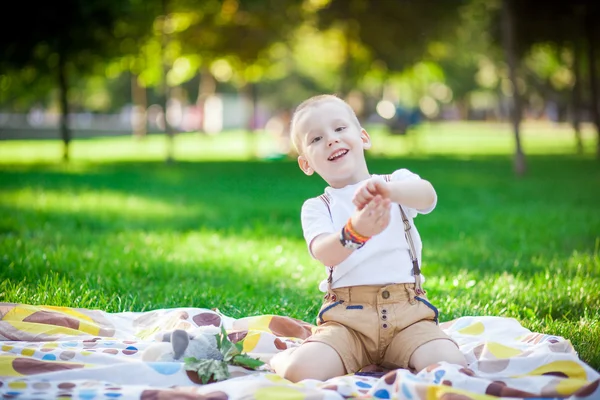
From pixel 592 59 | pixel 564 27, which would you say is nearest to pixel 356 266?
pixel 592 59

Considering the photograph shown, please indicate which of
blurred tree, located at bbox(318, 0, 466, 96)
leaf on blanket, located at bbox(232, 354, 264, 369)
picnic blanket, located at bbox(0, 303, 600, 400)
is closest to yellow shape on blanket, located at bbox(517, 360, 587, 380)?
picnic blanket, located at bbox(0, 303, 600, 400)

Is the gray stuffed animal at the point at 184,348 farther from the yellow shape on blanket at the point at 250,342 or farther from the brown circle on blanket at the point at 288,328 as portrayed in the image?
the brown circle on blanket at the point at 288,328

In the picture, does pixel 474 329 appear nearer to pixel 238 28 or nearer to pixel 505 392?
pixel 505 392

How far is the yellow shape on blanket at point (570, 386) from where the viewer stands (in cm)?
266

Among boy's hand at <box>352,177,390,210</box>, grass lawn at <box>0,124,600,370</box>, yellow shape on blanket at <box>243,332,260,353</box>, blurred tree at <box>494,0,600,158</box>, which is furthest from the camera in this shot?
blurred tree at <box>494,0,600,158</box>

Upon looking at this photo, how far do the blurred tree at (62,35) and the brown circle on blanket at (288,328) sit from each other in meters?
13.7

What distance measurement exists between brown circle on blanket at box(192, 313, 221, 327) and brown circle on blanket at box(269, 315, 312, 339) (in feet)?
1.02

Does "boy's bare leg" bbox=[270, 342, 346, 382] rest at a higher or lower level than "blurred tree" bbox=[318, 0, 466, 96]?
lower

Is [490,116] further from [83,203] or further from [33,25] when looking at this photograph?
[83,203]

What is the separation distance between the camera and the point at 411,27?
19172 mm

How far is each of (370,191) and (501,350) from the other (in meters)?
1.03

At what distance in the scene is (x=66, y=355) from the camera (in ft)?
10.4

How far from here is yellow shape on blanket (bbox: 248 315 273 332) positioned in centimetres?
373

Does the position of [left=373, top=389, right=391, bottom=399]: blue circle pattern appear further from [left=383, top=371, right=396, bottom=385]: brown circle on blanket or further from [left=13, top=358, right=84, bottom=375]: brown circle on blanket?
[left=13, top=358, right=84, bottom=375]: brown circle on blanket
